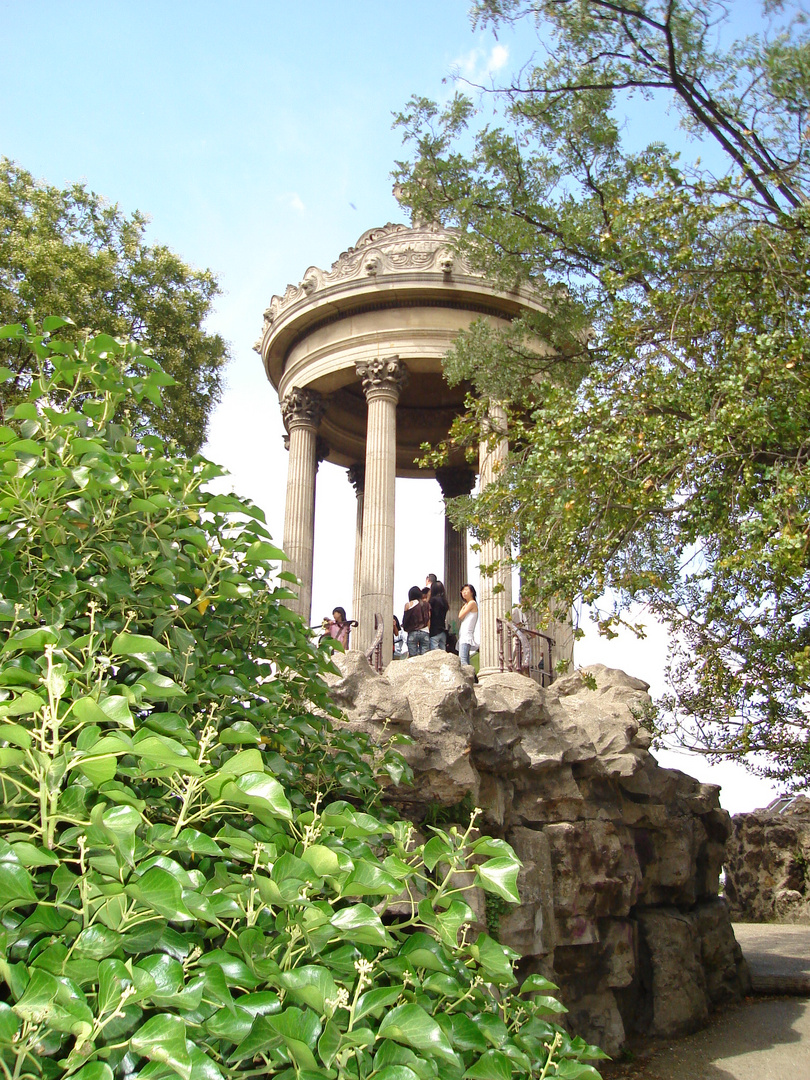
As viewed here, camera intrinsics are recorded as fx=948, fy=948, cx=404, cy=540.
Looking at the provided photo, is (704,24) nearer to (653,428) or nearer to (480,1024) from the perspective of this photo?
(653,428)

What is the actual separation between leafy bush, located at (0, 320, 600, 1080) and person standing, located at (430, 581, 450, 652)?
15.7 metres

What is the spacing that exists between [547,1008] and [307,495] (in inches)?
981

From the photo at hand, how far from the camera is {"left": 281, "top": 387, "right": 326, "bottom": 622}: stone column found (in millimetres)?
27656

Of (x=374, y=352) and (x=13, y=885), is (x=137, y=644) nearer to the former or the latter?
(x=13, y=885)

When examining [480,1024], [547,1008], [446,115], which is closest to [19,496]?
[480,1024]

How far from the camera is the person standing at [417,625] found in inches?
817

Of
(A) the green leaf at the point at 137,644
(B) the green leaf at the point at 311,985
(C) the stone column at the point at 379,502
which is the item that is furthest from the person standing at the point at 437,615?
(B) the green leaf at the point at 311,985

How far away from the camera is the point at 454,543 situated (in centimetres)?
3341

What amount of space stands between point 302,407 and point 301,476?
7.11ft

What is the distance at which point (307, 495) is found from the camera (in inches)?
1113

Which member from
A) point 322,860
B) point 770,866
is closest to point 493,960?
point 322,860

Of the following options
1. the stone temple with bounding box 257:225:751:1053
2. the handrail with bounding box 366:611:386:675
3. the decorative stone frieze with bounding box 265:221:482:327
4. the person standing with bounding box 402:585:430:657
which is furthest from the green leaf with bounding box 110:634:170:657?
the decorative stone frieze with bounding box 265:221:482:327

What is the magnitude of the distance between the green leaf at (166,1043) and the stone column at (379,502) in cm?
2186

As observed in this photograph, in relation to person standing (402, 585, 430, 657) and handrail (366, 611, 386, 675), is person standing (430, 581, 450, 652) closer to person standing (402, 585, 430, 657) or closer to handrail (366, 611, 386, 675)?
person standing (402, 585, 430, 657)
